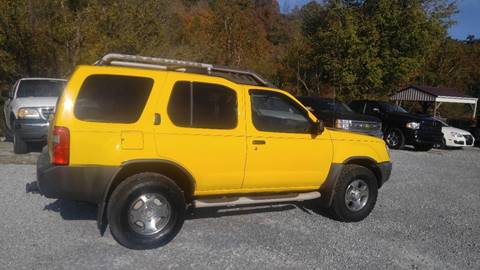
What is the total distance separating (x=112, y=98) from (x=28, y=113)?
5.56 m

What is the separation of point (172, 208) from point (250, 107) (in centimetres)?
150

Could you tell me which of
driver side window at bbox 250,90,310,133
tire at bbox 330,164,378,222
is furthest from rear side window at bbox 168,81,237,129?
tire at bbox 330,164,378,222

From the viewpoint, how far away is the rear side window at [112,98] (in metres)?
4.37

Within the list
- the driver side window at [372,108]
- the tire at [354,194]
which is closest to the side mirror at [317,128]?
the tire at [354,194]

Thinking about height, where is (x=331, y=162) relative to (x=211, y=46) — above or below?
below

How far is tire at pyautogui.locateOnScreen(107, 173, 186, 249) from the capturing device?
4457mm

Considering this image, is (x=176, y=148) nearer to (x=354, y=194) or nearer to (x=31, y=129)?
(x=354, y=194)

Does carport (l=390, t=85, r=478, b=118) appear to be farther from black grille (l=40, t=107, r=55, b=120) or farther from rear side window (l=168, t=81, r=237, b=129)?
rear side window (l=168, t=81, r=237, b=129)

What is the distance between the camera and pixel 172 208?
15.6ft

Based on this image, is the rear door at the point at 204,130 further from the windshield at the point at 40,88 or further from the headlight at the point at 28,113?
the windshield at the point at 40,88

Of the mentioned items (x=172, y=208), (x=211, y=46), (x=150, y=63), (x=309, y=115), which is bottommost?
(x=172, y=208)

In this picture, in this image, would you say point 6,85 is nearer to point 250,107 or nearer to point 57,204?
point 57,204

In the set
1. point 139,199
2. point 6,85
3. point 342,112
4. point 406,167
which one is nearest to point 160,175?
point 139,199

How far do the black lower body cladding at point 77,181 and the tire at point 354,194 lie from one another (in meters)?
2.97
